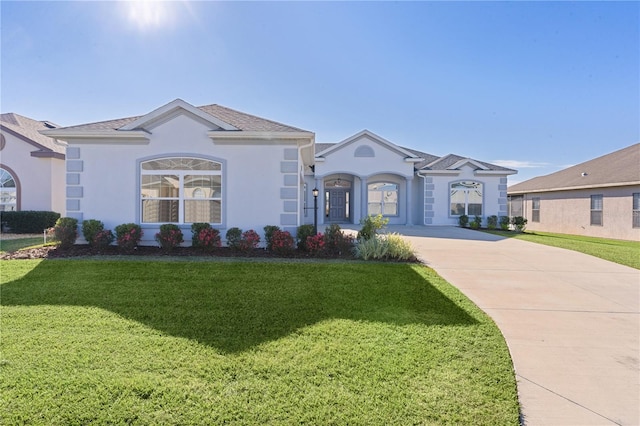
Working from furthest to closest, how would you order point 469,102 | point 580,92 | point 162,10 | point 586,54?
point 469,102 → point 580,92 → point 586,54 → point 162,10

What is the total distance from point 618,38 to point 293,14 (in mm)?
10174

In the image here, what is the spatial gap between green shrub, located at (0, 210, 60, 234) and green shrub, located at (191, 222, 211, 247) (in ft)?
33.0

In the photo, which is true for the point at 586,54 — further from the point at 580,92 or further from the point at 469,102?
the point at 469,102

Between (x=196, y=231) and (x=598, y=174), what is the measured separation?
23.2 m

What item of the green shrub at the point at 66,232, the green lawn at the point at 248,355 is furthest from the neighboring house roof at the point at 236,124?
the green lawn at the point at 248,355

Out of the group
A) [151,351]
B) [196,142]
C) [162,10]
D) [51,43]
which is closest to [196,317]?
[151,351]

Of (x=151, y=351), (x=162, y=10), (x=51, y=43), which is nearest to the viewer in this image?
(x=151, y=351)

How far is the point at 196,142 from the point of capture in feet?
31.0

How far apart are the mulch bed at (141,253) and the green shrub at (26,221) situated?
651 cm

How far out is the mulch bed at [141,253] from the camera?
27.0 feet

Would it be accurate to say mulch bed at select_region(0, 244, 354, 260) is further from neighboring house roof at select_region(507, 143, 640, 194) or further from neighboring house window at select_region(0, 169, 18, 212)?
neighboring house roof at select_region(507, 143, 640, 194)

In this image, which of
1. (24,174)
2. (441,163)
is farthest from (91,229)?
(441,163)

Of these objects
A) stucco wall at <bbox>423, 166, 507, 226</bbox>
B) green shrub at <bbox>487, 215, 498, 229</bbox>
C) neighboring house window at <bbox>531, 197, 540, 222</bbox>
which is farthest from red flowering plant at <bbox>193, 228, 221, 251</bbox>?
neighboring house window at <bbox>531, 197, 540, 222</bbox>

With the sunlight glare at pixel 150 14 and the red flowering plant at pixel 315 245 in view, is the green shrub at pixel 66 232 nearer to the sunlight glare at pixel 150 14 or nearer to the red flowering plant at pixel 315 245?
the sunlight glare at pixel 150 14
